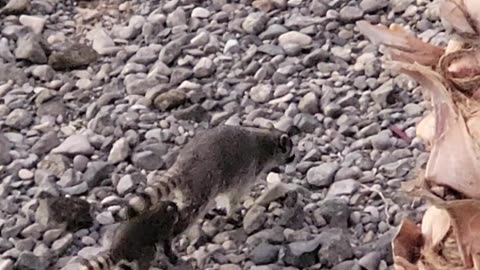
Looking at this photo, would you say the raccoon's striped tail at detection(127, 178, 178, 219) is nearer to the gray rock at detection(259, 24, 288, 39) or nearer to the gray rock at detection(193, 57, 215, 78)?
the gray rock at detection(193, 57, 215, 78)

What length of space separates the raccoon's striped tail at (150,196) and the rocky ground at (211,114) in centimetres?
20

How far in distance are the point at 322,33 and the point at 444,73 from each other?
238 cm

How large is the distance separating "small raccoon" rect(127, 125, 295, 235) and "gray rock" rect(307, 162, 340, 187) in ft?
0.26

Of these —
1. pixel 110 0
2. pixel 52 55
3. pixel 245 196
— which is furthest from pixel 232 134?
pixel 110 0

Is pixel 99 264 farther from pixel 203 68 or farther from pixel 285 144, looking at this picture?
pixel 203 68

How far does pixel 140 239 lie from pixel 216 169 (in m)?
0.36

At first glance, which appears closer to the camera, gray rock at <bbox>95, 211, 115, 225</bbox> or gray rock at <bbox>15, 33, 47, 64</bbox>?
gray rock at <bbox>95, 211, 115, 225</bbox>

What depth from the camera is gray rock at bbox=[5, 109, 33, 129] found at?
3529 mm

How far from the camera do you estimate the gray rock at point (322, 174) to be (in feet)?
10.3

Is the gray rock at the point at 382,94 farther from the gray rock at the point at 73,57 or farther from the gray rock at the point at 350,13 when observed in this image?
the gray rock at the point at 73,57

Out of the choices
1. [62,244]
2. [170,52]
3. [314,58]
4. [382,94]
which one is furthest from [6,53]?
[382,94]

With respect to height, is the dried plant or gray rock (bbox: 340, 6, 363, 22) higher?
the dried plant

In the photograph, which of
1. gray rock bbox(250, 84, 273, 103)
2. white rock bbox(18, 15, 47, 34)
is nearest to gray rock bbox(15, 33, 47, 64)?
white rock bbox(18, 15, 47, 34)

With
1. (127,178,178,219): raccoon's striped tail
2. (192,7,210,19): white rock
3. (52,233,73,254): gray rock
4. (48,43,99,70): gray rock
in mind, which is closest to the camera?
(127,178,178,219): raccoon's striped tail
